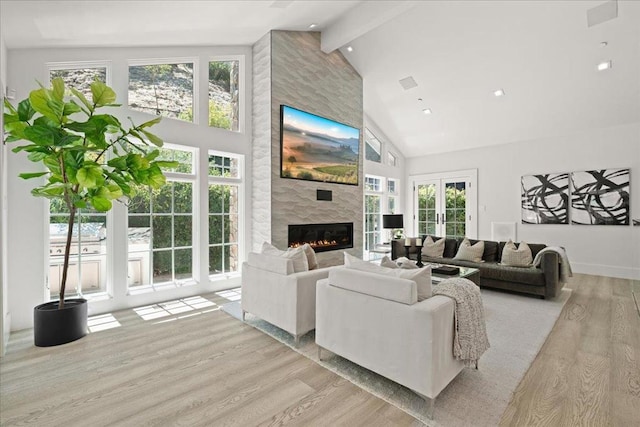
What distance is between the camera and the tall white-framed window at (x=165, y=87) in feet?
13.4

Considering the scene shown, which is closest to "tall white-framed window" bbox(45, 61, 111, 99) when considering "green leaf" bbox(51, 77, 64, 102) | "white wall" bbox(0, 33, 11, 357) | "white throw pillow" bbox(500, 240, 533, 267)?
"white wall" bbox(0, 33, 11, 357)

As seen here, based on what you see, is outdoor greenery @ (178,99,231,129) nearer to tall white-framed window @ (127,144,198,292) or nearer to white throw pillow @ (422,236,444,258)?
tall white-framed window @ (127,144,198,292)

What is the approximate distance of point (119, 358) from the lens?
258 centimetres

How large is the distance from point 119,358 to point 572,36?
6.89 metres

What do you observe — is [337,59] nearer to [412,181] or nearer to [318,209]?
[318,209]

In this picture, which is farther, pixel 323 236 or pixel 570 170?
pixel 570 170

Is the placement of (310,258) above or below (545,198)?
below

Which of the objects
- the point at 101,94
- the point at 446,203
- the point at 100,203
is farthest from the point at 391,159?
the point at 100,203

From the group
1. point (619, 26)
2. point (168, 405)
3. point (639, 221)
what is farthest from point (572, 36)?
point (168, 405)

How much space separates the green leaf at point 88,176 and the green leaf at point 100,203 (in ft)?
0.70

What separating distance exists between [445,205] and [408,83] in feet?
11.0

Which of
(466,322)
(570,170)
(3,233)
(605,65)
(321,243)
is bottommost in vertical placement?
(466,322)

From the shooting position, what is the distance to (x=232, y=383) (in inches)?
86.5

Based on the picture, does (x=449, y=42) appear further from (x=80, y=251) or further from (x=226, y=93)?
(x=80, y=251)
